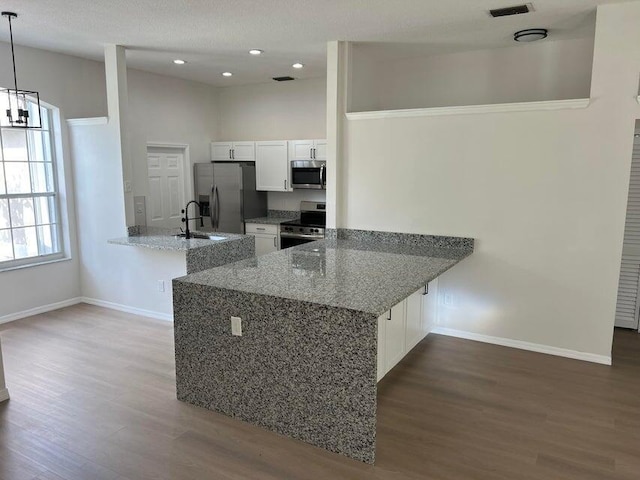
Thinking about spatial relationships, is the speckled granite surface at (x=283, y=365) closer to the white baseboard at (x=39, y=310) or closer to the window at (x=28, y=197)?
the white baseboard at (x=39, y=310)

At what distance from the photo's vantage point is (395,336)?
355 centimetres

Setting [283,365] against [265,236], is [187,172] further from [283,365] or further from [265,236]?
[283,365]

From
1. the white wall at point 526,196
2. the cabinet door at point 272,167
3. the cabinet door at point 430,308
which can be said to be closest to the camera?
the white wall at point 526,196

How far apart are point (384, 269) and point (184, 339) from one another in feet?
4.93

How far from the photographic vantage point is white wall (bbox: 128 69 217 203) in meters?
6.01

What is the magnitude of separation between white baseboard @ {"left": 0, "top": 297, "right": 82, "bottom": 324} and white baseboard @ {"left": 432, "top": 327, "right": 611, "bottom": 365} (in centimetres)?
422

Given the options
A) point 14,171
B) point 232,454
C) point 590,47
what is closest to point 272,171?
point 14,171

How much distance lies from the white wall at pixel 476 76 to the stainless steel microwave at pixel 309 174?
1207 mm

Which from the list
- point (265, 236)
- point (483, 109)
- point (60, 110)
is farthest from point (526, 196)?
point (60, 110)

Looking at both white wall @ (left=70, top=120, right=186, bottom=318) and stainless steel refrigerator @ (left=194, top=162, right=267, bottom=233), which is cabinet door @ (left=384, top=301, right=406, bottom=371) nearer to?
white wall @ (left=70, top=120, right=186, bottom=318)

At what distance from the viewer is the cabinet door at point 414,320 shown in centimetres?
384

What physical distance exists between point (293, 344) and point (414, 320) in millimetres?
1560

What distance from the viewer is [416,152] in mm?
4488

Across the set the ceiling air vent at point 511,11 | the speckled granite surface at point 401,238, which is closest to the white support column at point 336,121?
the speckled granite surface at point 401,238
